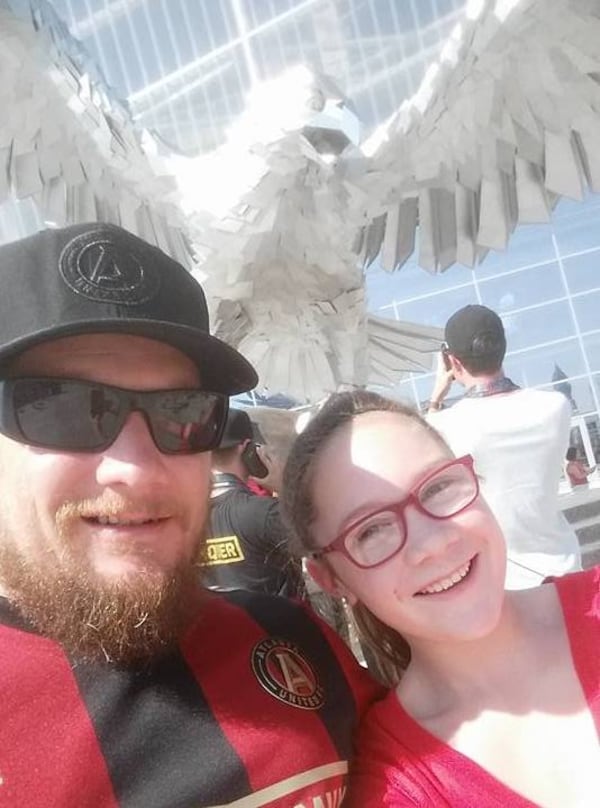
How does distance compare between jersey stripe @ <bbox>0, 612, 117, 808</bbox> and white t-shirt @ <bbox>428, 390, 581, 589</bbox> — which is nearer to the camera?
jersey stripe @ <bbox>0, 612, 117, 808</bbox>

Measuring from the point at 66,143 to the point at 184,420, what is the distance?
1533 millimetres

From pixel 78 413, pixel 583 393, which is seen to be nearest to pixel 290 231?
pixel 78 413

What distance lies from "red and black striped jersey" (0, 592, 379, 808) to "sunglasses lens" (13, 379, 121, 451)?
12 centimetres

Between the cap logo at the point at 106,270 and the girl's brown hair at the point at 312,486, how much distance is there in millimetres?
205

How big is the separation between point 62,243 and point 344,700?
0.40 meters

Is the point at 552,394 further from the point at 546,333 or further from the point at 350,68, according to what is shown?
the point at 546,333

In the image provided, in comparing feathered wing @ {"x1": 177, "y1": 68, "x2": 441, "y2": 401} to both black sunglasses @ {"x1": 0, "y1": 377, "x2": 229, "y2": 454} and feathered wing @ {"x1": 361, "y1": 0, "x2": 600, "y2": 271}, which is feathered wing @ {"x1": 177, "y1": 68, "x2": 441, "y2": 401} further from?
black sunglasses @ {"x1": 0, "y1": 377, "x2": 229, "y2": 454}

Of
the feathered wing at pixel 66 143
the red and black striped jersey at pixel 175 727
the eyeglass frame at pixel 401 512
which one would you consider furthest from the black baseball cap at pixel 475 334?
the feathered wing at pixel 66 143

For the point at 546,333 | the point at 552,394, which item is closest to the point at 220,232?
the point at 552,394

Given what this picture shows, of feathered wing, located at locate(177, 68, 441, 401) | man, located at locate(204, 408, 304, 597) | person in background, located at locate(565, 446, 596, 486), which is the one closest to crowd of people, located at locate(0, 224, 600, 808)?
man, located at locate(204, 408, 304, 597)

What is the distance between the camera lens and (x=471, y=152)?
2023mm

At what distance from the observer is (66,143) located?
6.16 ft

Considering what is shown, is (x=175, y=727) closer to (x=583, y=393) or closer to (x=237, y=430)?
(x=237, y=430)

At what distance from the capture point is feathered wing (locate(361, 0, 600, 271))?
5.36 feet
